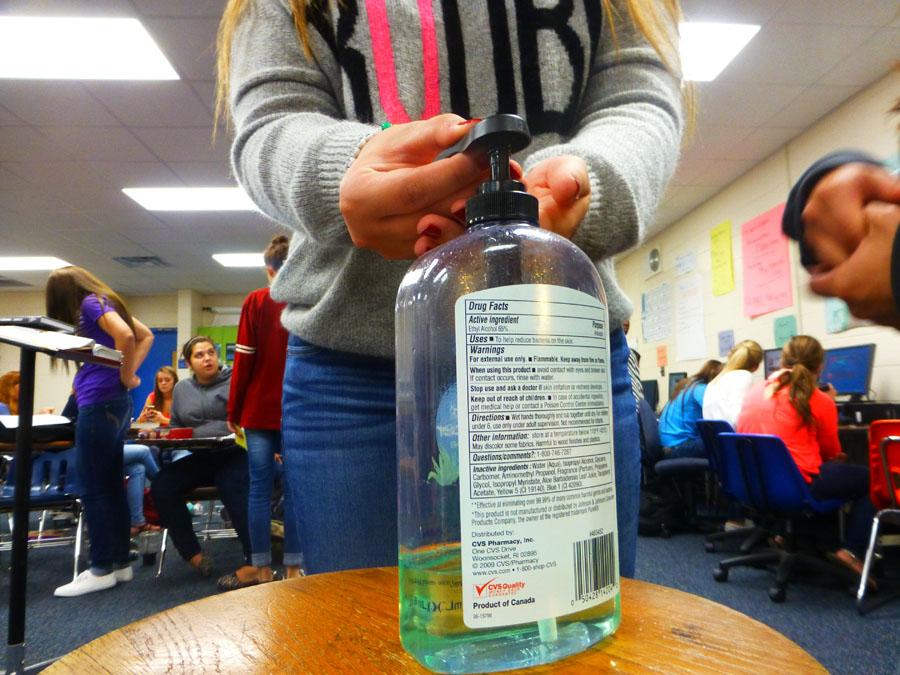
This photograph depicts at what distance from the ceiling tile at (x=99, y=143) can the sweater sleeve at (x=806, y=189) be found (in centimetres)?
371

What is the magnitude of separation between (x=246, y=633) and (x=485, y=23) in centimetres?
50

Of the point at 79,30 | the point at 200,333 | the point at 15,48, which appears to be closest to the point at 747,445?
the point at 79,30

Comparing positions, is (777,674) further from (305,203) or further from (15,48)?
(15,48)

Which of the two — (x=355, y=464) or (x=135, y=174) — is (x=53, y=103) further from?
(x=355, y=464)

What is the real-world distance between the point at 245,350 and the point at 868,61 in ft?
9.37

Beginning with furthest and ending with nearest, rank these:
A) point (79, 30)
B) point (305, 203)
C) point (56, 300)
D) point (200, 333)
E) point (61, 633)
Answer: point (200, 333) → point (79, 30) → point (56, 300) → point (61, 633) → point (305, 203)

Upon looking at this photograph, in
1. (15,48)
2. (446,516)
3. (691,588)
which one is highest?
(15,48)

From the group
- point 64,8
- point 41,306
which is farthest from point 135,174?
point 41,306

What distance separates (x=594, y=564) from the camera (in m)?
0.29

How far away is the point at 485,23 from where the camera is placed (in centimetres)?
53

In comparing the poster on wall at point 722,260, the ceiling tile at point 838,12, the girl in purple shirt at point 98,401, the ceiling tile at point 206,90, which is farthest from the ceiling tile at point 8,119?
the poster on wall at point 722,260

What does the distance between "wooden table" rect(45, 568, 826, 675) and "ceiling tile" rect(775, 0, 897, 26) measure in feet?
8.77

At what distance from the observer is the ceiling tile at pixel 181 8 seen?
2.23m

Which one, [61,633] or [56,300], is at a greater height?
[56,300]
